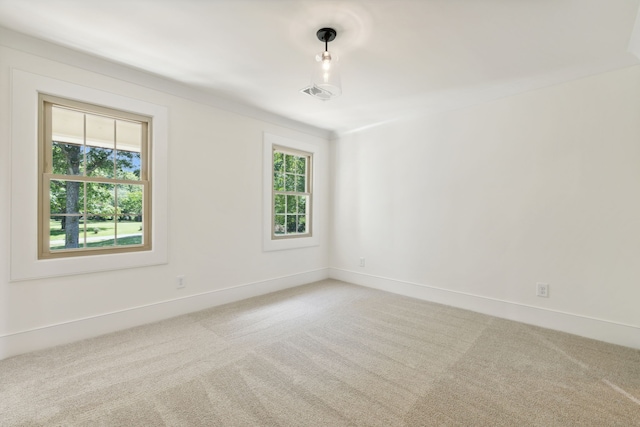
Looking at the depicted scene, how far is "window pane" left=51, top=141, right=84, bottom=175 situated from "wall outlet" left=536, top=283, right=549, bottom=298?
457 cm

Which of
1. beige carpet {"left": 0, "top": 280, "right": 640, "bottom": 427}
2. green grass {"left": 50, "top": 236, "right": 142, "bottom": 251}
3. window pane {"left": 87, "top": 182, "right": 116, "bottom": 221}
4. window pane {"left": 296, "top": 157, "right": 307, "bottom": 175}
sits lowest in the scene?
beige carpet {"left": 0, "top": 280, "right": 640, "bottom": 427}

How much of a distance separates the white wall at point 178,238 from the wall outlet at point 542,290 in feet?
9.58

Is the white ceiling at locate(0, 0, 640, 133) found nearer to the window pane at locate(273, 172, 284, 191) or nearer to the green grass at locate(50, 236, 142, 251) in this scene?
the window pane at locate(273, 172, 284, 191)

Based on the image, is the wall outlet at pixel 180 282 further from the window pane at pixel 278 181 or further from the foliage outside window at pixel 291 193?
the window pane at pixel 278 181

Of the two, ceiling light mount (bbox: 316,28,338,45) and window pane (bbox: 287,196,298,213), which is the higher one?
ceiling light mount (bbox: 316,28,338,45)

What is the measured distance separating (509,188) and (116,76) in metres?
4.14

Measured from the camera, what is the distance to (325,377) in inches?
78.7

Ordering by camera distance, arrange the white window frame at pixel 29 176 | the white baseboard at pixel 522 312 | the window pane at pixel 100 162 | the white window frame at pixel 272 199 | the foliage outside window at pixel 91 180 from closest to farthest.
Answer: the white window frame at pixel 29 176
the foliage outside window at pixel 91 180
the white baseboard at pixel 522 312
the window pane at pixel 100 162
the white window frame at pixel 272 199

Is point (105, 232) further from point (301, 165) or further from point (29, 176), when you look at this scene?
point (301, 165)

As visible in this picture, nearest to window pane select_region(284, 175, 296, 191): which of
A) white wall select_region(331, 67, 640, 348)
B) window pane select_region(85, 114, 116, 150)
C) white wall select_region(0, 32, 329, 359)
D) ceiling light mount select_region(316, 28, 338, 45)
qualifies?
white wall select_region(0, 32, 329, 359)

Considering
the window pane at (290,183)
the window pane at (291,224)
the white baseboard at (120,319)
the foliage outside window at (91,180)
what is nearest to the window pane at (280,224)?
the window pane at (291,224)

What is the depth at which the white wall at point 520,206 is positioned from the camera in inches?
100

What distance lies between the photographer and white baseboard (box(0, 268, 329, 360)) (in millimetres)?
2270

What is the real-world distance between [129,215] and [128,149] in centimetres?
67
